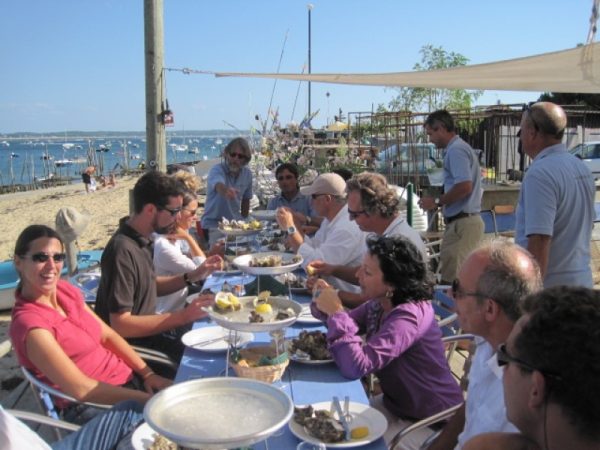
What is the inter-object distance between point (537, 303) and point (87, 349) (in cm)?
208

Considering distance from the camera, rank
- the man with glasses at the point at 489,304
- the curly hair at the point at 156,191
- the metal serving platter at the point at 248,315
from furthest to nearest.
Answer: the curly hair at the point at 156,191, the metal serving platter at the point at 248,315, the man with glasses at the point at 489,304

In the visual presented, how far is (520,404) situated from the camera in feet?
3.74

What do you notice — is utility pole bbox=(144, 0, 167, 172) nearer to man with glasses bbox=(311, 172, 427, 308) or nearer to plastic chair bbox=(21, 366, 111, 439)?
man with glasses bbox=(311, 172, 427, 308)

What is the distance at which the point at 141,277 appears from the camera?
2.99 m

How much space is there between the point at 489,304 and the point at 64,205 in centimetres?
1984

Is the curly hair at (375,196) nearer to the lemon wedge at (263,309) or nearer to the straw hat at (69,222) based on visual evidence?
the lemon wedge at (263,309)

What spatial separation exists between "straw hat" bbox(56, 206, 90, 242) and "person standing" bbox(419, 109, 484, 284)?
325 cm

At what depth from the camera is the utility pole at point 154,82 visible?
19.5 ft

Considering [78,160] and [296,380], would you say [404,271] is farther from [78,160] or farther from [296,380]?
[78,160]

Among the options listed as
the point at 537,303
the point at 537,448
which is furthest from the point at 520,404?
the point at 537,303

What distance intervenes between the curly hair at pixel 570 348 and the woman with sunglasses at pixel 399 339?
111 cm

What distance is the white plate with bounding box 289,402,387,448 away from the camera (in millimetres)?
1690

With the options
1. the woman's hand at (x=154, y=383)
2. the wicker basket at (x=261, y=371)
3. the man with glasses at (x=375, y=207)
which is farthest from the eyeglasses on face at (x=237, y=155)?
the wicker basket at (x=261, y=371)

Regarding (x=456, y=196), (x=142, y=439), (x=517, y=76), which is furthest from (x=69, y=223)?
(x=517, y=76)
